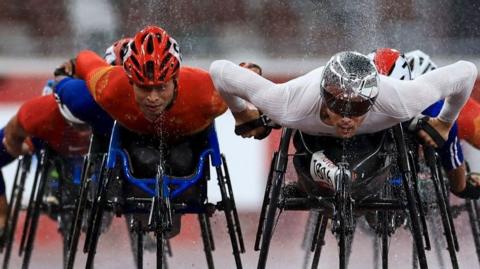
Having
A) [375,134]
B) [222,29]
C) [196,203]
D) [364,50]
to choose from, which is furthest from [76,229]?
[222,29]

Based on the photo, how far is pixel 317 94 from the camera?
616 centimetres

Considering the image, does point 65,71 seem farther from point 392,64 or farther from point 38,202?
point 392,64

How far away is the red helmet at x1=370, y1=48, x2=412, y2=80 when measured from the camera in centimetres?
A: 711

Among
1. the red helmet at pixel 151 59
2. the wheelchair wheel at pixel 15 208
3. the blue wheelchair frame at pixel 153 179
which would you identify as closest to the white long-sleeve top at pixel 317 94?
the red helmet at pixel 151 59

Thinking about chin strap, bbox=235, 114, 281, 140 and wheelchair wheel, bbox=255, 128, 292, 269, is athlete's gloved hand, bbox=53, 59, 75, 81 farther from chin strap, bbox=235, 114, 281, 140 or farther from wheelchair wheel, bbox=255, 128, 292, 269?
wheelchair wheel, bbox=255, 128, 292, 269

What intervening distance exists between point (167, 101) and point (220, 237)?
392cm

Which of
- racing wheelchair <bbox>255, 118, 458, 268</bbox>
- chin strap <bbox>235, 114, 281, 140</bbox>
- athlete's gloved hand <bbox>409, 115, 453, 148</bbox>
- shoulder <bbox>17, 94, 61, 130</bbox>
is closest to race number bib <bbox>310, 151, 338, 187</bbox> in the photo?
racing wheelchair <bbox>255, 118, 458, 268</bbox>

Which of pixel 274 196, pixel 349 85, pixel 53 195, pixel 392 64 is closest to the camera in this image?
pixel 349 85

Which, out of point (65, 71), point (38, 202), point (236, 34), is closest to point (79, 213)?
point (38, 202)

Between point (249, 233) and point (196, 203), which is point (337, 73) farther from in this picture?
point (249, 233)

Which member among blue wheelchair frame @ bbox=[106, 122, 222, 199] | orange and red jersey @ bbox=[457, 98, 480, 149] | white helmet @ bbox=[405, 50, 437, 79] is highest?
white helmet @ bbox=[405, 50, 437, 79]

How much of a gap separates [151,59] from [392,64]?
145 cm

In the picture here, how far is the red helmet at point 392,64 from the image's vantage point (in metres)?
7.11

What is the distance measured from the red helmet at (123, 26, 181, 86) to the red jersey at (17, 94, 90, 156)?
158cm
